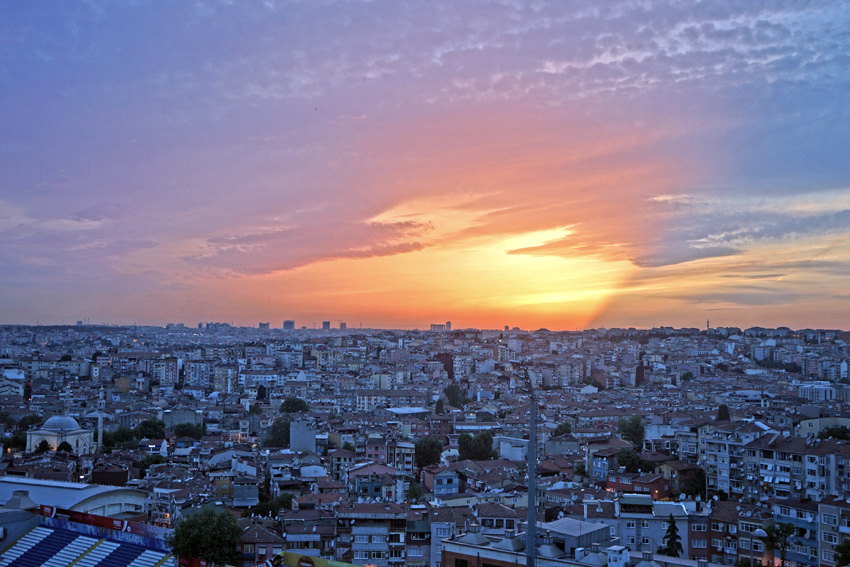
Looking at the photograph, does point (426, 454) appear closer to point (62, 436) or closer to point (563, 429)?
point (563, 429)

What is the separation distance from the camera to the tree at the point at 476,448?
25625 millimetres

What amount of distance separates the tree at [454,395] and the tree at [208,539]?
104 feet

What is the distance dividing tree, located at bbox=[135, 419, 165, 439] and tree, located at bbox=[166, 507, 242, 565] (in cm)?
1857

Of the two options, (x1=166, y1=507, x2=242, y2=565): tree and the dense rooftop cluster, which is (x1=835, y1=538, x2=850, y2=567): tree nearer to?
the dense rooftop cluster

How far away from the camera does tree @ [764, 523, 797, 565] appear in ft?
41.8

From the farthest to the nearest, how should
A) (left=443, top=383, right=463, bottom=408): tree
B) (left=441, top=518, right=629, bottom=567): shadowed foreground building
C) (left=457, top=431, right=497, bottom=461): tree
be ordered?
(left=443, top=383, right=463, bottom=408): tree
(left=457, top=431, right=497, bottom=461): tree
(left=441, top=518, right=629, bottom=567): shadowed foreground building

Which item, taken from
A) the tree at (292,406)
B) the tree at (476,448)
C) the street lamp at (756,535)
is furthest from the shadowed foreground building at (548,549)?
the tree at (292,406)

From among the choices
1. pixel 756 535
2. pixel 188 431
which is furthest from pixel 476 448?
pixel 756 535

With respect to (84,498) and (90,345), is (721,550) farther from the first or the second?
(90,345)

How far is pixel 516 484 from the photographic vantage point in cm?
1906

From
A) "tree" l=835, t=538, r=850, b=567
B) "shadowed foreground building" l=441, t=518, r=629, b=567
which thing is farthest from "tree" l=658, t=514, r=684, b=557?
"shadowed foreground building" l=441, t=518, r=629, b=567

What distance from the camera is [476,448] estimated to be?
25734 mm

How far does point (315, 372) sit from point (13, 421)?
29.9 meters

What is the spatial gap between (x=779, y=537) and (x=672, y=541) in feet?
5.46
